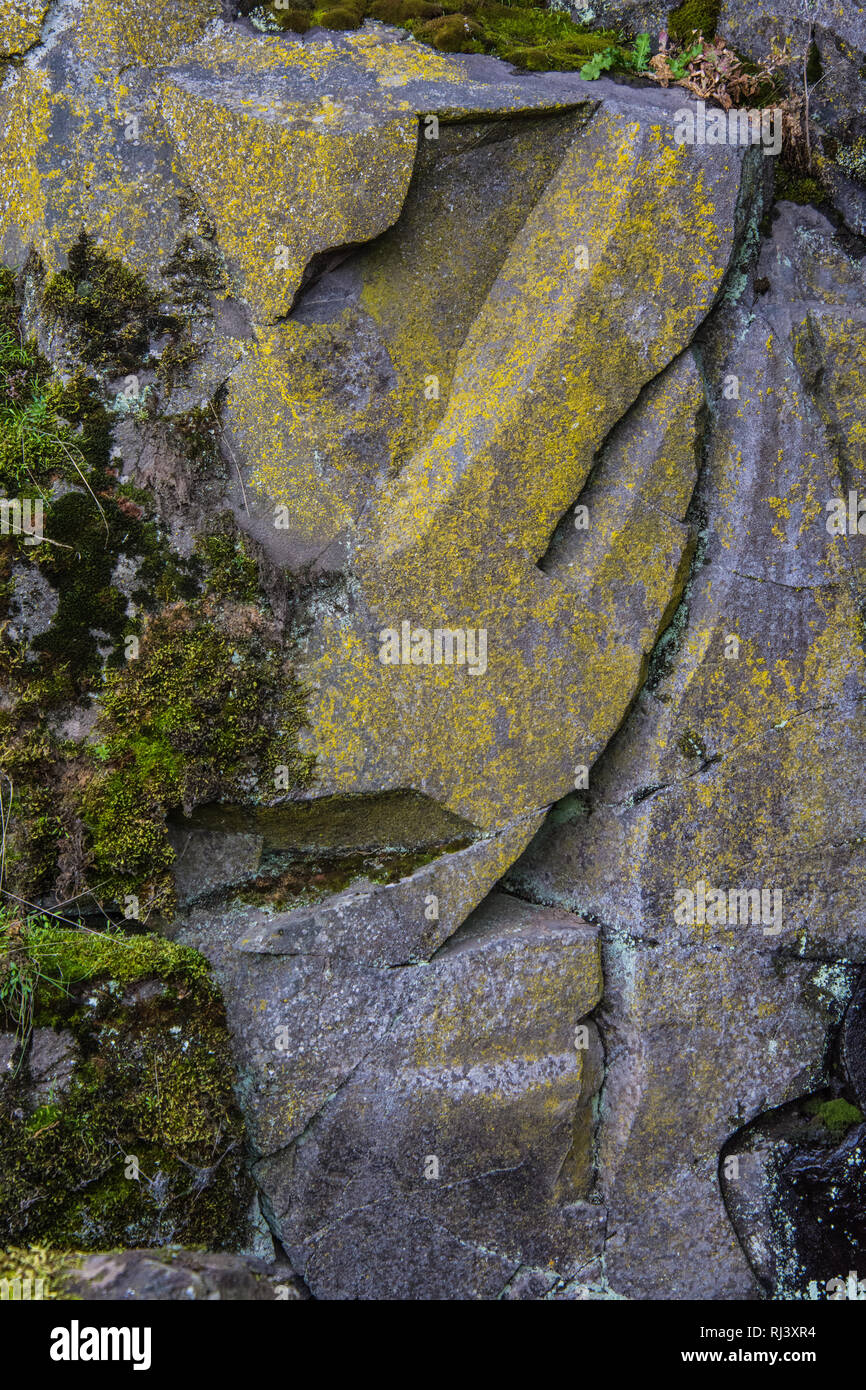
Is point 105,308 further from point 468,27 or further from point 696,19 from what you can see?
point 696,19

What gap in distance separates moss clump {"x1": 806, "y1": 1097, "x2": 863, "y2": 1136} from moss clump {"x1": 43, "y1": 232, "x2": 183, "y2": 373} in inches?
212

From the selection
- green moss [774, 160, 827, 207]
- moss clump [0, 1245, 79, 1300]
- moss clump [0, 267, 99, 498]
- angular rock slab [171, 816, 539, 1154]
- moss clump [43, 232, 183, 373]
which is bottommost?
moss clump [0, 1245, 79, 1300]

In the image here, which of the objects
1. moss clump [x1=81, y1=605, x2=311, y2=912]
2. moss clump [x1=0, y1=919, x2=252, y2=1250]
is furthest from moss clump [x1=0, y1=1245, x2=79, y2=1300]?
moss clump [x1=81, y1=605, x2=311, y2=912]

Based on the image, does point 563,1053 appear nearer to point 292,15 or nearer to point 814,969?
point 814,969

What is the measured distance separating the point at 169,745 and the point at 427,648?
53.9 inches

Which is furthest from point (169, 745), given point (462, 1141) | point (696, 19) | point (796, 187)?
point (696, 19)

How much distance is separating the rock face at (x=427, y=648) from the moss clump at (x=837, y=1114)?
0.04 meters

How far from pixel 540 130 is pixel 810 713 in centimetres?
335

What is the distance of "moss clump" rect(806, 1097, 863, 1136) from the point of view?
5207 mm

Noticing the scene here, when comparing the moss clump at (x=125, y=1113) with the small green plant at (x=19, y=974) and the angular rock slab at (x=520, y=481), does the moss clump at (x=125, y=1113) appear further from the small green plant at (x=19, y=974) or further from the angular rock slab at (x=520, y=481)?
the angular rock slab at (x=520, y=481)

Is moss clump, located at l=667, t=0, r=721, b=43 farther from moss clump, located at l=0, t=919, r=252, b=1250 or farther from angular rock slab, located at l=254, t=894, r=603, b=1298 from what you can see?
moss clump, located at l=0, t=919, r=252, b=1250

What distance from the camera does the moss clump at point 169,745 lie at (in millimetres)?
4668

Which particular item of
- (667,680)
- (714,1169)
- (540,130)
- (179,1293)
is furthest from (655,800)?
(540,130)

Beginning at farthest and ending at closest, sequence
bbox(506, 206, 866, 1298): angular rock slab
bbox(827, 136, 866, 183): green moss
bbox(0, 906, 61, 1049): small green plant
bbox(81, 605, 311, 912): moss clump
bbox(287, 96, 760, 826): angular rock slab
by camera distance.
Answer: bbox(827, 136, 866, 183): green moss
bbox(506, 206, 866, 1298): angular rock slab
bbox(287, 96, 760, 826): angular rock slab
bbox(81, 605, 311, 912): moss clump
bbox(0, 906, 61, 1049): small green plant
